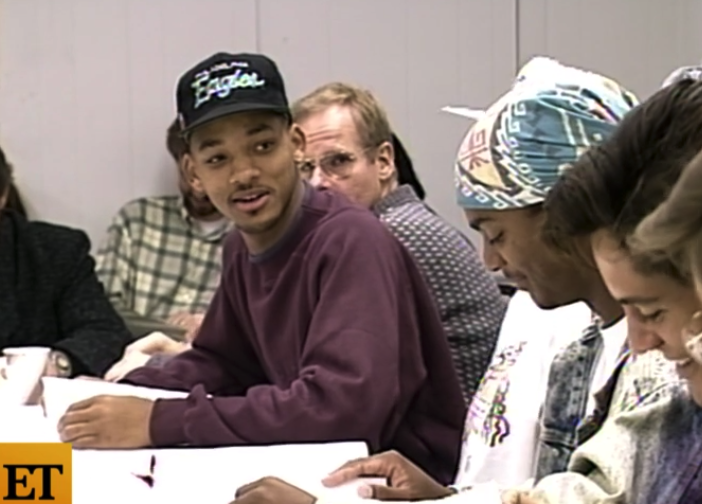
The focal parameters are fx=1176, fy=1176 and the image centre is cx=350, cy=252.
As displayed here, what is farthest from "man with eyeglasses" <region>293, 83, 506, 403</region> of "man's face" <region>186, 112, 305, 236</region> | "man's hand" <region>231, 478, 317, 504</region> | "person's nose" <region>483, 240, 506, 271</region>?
"man's hand" <region>231, 478, 317, 504</region>

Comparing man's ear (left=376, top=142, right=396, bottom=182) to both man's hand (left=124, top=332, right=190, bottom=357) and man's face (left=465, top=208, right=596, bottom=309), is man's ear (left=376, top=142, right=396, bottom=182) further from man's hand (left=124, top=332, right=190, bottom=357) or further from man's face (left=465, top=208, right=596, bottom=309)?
man's face (left=465, top=208, right=596, bottom=309)

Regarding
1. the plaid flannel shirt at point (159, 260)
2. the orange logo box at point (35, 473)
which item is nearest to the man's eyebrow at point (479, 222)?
the orange logo box at point (35, 473)

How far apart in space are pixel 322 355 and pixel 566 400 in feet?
1.10

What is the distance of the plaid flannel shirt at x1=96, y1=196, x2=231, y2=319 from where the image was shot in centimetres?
328

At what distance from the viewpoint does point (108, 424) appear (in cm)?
157

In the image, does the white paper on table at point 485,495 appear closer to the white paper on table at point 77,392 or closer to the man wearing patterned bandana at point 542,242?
the man wearing patterned bandana at point 542,242

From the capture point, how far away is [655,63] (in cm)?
379

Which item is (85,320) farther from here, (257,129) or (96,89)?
(96,89)

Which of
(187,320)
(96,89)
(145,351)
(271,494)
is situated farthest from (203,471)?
(96,89)

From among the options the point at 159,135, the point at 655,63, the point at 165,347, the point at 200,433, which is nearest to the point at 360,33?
the point at 159,135

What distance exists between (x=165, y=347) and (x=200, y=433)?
2.35 ft

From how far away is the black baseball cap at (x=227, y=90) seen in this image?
1.71 metres

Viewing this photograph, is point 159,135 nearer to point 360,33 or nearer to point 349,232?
point 360,33

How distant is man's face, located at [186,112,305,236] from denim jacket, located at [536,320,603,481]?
513mm
